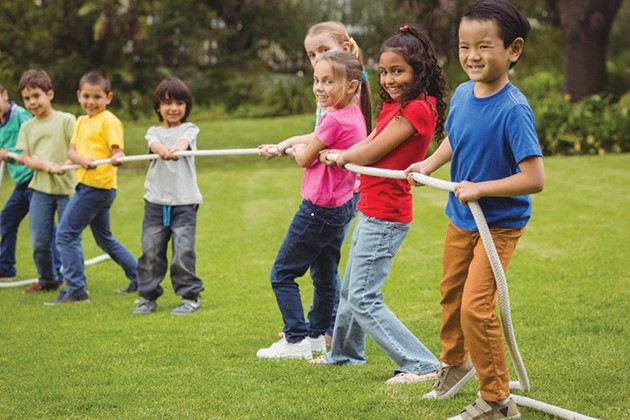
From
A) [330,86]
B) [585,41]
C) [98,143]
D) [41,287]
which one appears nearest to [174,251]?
[98,143]

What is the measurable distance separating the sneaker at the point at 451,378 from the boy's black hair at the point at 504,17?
1.55 metres

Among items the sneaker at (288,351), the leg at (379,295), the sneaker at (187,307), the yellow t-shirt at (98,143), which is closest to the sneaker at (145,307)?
the sneaker at (187,307)

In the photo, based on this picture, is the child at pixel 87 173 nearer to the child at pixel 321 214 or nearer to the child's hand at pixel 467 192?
the child at pixel 321 214

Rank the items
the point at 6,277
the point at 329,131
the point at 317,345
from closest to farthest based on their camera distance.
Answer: the point at 329,131 → the point at 317,345 → the point at 6,277

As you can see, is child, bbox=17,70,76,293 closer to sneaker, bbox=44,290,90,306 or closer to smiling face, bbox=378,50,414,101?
sneaker, bbox=44,290,90,306

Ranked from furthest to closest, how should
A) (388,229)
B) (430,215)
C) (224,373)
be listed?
(430,215)
(224,373)
(388,229)

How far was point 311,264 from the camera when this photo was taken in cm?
527

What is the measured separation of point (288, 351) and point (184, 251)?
1.59 m

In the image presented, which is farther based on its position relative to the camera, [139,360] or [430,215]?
[430,215]

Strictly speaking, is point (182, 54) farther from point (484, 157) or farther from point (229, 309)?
point (484, 157)

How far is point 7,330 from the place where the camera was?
620 centimetres

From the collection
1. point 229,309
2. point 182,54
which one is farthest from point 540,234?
point 182,54

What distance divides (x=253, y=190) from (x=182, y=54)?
16.8m

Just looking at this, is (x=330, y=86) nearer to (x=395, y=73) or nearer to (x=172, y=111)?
(x=395, y=73)
